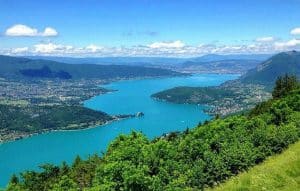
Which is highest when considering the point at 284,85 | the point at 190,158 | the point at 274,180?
the point at 274,180

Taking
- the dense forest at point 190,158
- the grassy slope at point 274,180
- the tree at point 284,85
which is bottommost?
the dense forest at point 190,158

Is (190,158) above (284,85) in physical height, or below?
below

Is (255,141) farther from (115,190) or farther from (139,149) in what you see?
(115,190)

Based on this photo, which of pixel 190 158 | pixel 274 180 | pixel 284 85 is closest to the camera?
pixel 274 180

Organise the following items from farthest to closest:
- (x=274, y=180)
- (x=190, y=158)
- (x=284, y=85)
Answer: (x=284, y=85), (x=190, y=158), (x=274, y=180)

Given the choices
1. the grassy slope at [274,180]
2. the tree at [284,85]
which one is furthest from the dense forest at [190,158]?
the tree at [284,85]

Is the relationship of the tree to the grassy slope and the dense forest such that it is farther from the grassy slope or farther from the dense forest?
the grassy slope

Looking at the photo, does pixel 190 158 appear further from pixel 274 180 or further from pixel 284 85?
pixel 284 85

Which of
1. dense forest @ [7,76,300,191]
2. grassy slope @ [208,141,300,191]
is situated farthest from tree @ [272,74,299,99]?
grassy slope @ [208,141,300,191]

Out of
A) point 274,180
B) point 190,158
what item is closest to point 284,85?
point 190,158

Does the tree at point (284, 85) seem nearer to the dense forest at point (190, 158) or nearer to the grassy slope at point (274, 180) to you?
the dense forest at point (190, 158)

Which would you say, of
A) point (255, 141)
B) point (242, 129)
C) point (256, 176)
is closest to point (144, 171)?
point (255, 141)
